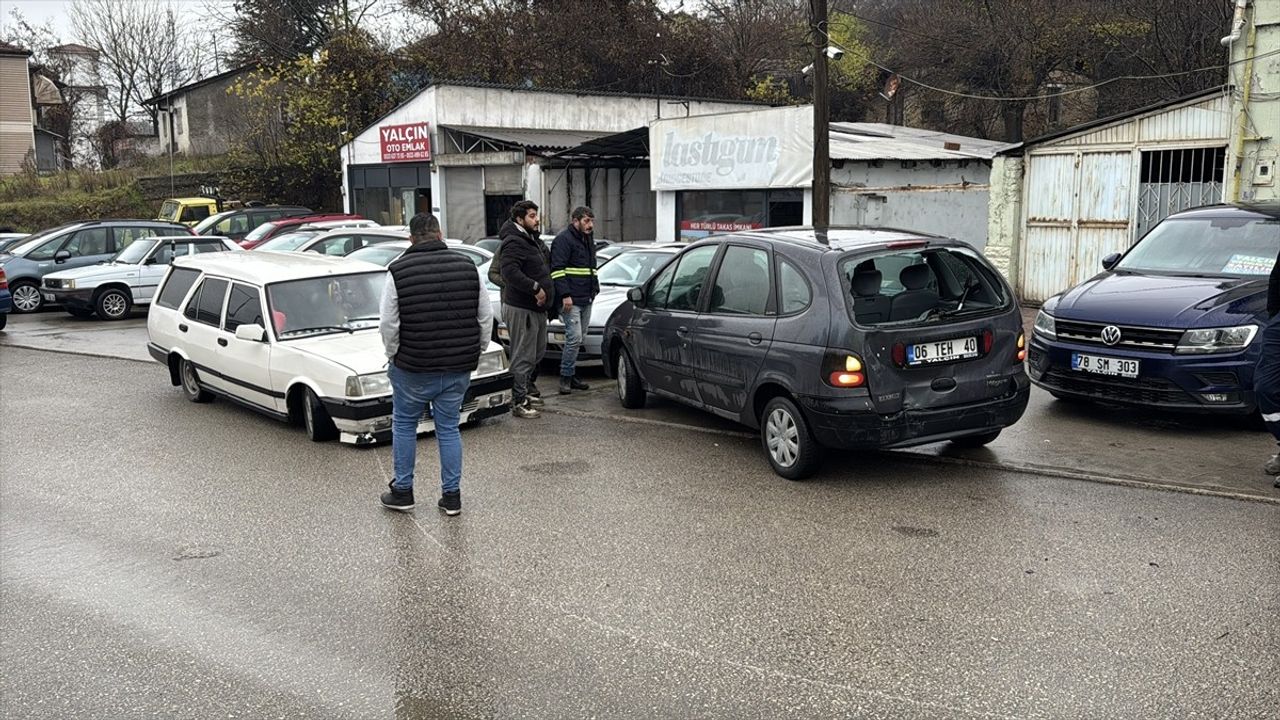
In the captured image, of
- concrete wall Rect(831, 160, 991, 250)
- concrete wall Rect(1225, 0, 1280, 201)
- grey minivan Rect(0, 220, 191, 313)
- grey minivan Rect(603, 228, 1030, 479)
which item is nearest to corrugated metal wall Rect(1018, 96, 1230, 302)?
concrete wall Rect(1225, 0, 1280, 201)

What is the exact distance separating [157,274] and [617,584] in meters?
16.3

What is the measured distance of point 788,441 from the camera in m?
7.27

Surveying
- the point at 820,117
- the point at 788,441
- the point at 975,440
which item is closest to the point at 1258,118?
the point at 820,117

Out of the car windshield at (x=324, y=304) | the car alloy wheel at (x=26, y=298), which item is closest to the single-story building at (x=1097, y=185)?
the car windshield at (x=324, y=304)

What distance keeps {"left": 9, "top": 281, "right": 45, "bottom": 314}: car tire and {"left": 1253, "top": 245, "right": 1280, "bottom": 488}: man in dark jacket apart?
64.2 ft

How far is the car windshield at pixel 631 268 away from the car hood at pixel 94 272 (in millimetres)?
10010

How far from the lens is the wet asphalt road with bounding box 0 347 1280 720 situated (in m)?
4.16

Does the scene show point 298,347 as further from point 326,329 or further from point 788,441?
point 788,441

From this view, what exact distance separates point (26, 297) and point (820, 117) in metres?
14.9

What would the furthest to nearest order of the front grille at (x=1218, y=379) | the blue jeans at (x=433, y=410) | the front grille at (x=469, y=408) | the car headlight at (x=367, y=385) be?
the front grille at (x=469, y=408), the car headlight at (x=367, y=385), the front grille at (x=1218, y=379), the blue jeans at (x=433, y=410)

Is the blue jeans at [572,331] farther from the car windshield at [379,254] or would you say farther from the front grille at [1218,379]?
the front grille at [1218,379]

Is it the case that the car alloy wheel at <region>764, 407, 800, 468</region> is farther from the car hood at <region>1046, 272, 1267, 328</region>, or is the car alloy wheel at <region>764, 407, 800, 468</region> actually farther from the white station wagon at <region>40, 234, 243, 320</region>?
the white station wagon at <region>40, 234, 243, 320</region>

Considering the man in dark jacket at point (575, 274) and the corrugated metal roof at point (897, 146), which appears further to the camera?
the corrugated metal roof at point (897, 146)

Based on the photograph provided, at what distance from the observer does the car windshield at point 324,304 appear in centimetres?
907
